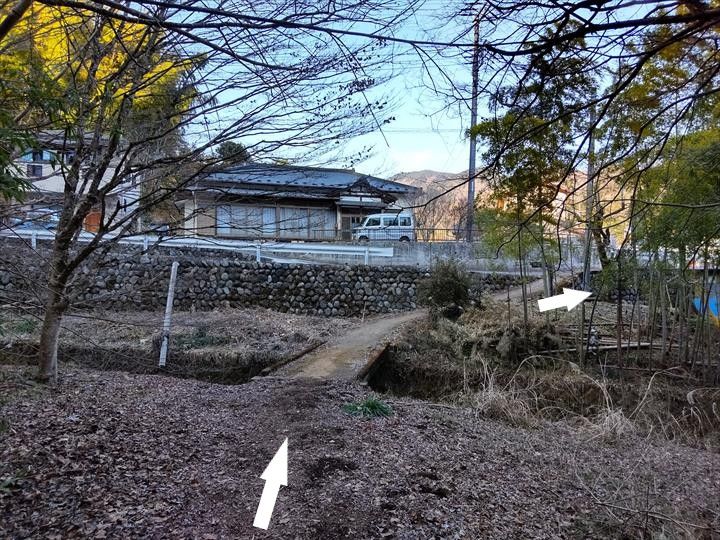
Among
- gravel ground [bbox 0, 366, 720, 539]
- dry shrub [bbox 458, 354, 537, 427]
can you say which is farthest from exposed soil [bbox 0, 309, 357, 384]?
dry shrub [bbox 458, 354, 537, 427]

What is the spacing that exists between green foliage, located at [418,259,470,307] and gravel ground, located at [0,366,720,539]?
4.78 m

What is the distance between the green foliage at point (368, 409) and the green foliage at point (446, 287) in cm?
499

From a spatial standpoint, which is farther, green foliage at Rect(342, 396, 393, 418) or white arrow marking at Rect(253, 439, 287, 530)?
green foliage at Rect(342, 396, 393, 418)

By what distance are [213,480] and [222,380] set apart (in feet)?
13.1

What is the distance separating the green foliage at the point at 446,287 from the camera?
8992 mm

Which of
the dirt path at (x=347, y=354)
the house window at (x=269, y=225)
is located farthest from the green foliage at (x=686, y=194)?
the dirt path at (x=347, y=354)

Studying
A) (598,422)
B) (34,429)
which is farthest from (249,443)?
(598,422)

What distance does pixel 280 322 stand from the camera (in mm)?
9273

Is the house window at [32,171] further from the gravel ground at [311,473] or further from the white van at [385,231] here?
the white van at [385,231]

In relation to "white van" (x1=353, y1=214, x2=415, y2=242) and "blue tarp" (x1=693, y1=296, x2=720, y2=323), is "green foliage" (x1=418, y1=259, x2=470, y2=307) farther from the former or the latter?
"white van" (x1=353, y1=214, x2=415, y2=242)

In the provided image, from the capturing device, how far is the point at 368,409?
4.06m

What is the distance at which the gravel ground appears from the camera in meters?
2.30

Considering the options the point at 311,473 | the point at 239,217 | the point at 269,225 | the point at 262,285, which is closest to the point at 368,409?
the point at 311,473

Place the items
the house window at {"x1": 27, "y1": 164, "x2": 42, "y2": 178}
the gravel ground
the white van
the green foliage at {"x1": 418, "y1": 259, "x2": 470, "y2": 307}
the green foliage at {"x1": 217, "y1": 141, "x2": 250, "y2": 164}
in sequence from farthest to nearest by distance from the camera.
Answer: the white van → the green foliage at {"x1": 418, "y1": 259, "x2": 470, "y2": 307} → the house window at {"x1": 27, "y1": 164, "x2": 42, "y2": 178} → the green foliage at {"x1": 217, "y1": 141, "x2": 250, "y2": 164} → the gravel ground
